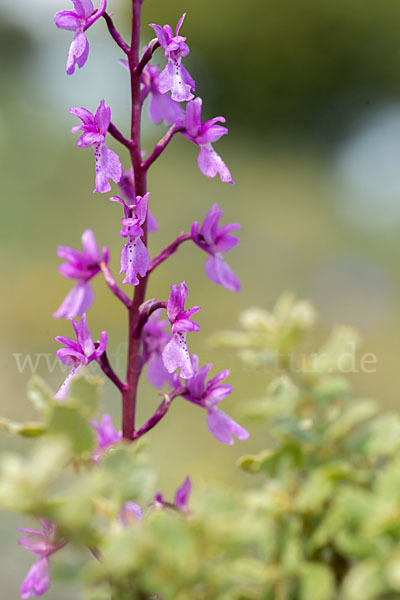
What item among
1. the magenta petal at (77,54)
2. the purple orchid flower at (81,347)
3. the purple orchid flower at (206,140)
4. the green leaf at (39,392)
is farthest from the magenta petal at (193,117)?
the green leaf at (39,392)

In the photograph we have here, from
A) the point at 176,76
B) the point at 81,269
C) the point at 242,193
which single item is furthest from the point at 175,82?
the point at 242,193

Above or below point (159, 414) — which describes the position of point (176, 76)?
above

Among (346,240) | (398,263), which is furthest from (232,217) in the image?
(398,263)

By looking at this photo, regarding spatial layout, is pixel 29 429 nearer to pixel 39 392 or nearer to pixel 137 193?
pixel 39 392

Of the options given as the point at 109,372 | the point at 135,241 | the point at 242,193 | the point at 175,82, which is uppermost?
the point at 175,82

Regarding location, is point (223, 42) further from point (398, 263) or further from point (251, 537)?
point (251, 537)

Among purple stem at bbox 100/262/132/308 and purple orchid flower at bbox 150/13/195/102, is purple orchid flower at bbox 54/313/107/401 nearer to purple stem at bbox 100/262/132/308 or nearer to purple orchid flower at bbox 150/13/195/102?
purple stem at bbox 100/262/132/308
